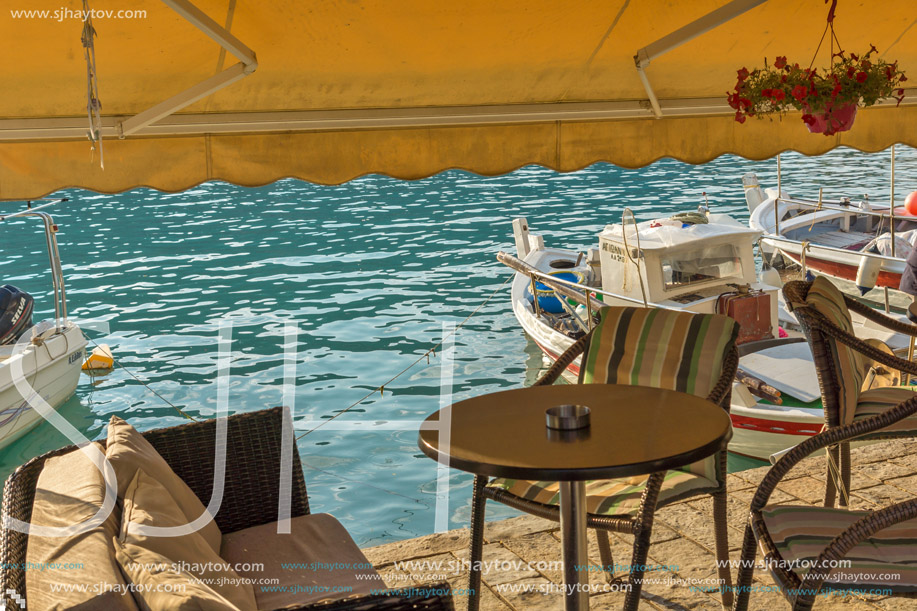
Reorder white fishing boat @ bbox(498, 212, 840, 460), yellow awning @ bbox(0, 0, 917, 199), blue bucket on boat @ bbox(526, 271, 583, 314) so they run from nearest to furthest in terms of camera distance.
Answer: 1. yellow awning @ bbox(0, 0, 917, 199)
2. white fishing boat @ bbox(498, 212, 840, 460)
3. blue bucket on boat @ bbox(526, 271, 583, 314)

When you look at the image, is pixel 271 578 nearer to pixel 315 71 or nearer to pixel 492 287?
pixel 315 71

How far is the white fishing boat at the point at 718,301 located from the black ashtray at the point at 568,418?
5.26 metres

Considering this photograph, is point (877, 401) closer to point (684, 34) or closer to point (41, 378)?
point (684, 34)

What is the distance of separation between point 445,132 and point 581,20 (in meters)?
0.72

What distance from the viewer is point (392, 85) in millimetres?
3604

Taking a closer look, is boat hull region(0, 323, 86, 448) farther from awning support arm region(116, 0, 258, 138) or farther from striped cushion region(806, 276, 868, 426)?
striped cushion region(806, 276, 868, 426)

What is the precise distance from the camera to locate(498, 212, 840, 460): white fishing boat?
784 cm

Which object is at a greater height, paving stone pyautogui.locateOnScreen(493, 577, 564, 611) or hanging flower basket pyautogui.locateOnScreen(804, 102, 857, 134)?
hanging flower basket pyautogui.locateOnScreen(804, 102, 857, 134)

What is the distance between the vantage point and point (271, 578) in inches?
89.7

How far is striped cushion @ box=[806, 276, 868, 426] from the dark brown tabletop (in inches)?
25.1

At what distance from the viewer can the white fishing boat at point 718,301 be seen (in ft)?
25.7

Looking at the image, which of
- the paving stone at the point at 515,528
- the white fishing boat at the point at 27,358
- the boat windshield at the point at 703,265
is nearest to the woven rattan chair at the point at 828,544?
the paving stone at the point at 515,528

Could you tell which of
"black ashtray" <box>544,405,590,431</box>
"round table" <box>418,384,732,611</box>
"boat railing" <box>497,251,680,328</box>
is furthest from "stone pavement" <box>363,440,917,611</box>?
"boat railing" <box>497,251,680,328</box>

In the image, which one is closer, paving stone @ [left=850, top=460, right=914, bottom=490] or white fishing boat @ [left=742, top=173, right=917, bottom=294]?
paving stone @ [left=850, top=460, right=914, bottom=490]
